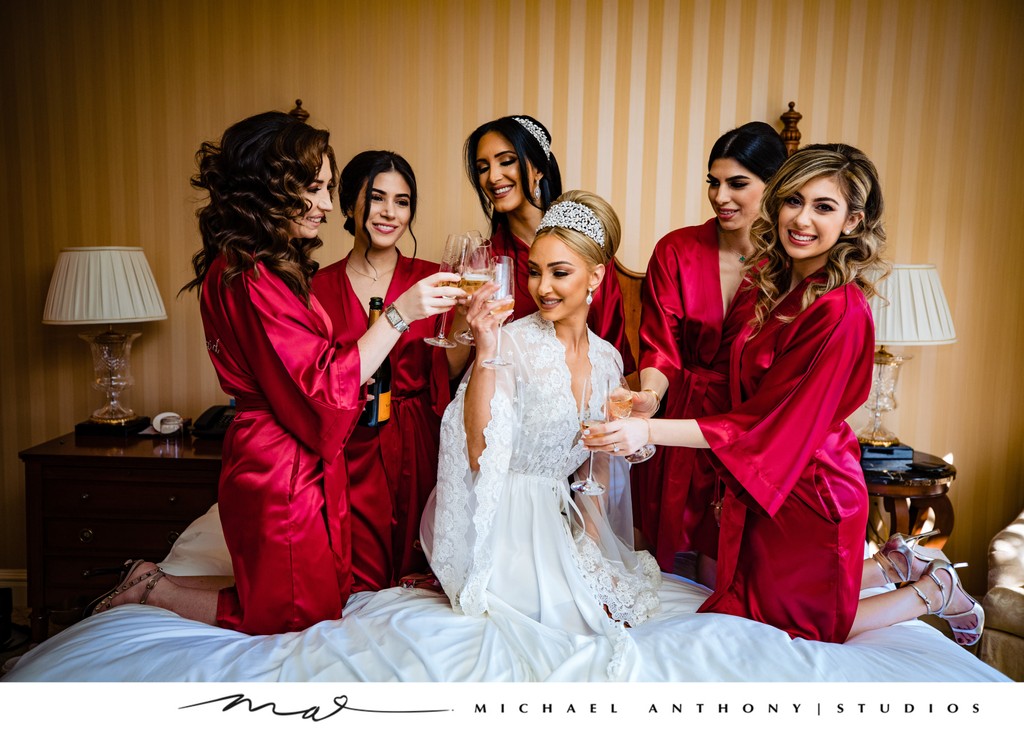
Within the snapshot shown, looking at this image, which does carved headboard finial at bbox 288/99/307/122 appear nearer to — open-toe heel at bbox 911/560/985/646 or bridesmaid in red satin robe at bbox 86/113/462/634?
bridesmaid in red satin robe at bbox 86/113/462/634

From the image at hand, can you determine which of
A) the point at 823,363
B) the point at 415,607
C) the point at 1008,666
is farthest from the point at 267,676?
the point at 1008,666

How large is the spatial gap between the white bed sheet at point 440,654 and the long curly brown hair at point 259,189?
98 cm

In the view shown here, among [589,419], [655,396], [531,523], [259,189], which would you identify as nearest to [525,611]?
[531,523]

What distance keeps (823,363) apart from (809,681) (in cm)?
80

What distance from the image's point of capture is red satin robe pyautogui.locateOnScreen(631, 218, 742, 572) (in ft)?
8.59

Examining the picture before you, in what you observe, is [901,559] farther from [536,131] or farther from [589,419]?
[536,131]

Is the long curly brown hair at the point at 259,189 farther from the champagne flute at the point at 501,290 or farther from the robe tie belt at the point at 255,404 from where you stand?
the champagne flute at the point at 501,290

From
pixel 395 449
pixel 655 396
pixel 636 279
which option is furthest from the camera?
pixel 636 279

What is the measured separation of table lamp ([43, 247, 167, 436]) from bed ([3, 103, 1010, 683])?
1.68 m

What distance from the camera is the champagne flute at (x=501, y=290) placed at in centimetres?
201

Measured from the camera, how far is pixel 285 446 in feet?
6.98

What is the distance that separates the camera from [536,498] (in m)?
2.25

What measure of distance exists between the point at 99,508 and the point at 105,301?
93 centimetres

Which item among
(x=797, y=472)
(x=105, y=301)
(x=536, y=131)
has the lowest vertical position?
(x=797, y=472)
